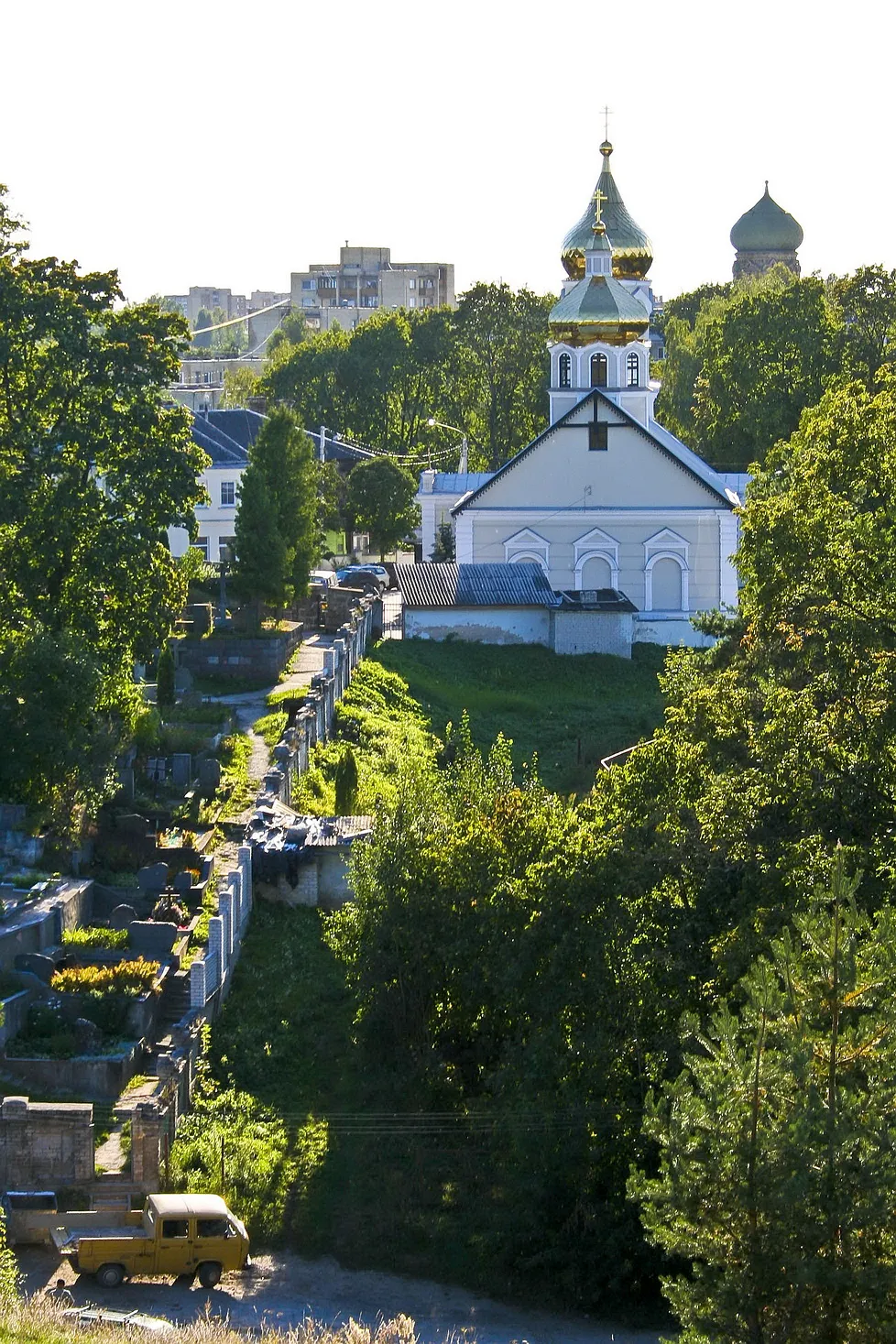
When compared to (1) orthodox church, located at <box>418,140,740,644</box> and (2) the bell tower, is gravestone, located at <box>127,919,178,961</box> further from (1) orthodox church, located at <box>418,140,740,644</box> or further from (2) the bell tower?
(2) the bell tower

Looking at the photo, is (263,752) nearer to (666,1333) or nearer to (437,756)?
(437,756)

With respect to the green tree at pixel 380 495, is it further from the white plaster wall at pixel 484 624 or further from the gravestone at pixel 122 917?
the gravestone at pixel 122 917

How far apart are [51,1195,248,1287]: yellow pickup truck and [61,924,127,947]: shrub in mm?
6597

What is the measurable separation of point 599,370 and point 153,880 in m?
33.5

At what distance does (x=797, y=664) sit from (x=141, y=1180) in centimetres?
910

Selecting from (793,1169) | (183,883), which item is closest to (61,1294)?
(793,1169)

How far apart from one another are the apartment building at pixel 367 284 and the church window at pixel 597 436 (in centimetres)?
10582

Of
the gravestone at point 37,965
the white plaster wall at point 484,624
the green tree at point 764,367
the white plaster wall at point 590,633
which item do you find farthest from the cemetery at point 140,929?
the green tree at point 764,367

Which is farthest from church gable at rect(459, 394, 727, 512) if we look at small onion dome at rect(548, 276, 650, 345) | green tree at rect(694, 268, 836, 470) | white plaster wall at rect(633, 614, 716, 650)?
green tree at rect(694, 268, 836, 470)

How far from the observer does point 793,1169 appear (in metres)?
14.4

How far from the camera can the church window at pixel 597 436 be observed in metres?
56.8

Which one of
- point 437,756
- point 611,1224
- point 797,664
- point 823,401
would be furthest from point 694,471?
point 611,1224

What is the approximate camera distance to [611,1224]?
816 inches

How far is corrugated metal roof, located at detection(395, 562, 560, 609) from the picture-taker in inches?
2053
